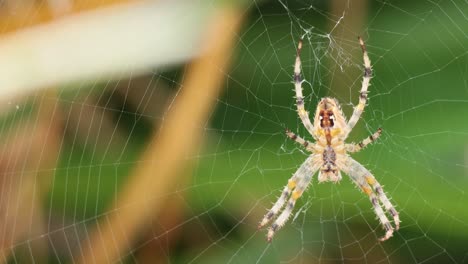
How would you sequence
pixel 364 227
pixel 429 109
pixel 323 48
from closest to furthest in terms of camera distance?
pixel 429 109 < pixel 323 48 < pixel 364 227

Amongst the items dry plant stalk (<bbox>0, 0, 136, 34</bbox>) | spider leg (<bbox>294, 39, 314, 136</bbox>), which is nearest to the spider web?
spider leg (<bbox>294, 39, 314, 136</bbox>)

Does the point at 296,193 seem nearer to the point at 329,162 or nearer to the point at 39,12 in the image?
the point at 329,162

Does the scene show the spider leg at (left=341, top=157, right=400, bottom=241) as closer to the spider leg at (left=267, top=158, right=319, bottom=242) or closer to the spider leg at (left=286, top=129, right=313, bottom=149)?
the spider leg at (left=267, top=158, right=319, bottom=242)

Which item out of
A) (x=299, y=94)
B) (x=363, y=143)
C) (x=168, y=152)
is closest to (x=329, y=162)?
(x=363, y=143)

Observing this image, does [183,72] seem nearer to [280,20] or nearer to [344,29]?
[280,20]

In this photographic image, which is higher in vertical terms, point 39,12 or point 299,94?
point 39,12

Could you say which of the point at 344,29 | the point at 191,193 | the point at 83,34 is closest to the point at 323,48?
the point at 344,29

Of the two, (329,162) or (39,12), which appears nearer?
(39,12)
